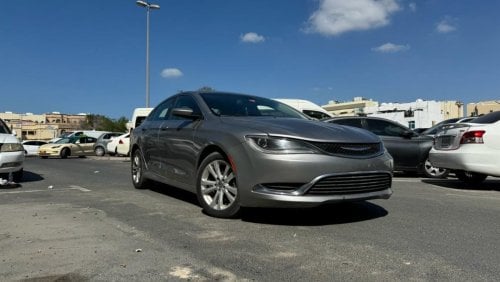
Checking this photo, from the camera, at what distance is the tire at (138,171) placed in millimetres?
8023

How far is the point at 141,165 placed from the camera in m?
8.02

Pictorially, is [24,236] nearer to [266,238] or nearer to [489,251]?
[266,238]

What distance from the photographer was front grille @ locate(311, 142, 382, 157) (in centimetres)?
495

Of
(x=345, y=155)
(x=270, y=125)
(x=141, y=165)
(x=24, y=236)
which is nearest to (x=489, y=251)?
(x=345, y=155)

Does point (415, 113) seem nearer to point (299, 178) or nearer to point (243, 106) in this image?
point (243, 106)

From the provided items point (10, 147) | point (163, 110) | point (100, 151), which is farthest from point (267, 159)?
point (100, 151)

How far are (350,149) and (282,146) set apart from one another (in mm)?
743

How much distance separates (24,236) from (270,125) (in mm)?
2744

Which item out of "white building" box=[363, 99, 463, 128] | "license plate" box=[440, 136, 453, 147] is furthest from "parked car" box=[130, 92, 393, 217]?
"white building" box=[363, 99, 463, 128]

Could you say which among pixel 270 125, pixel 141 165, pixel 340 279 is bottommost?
pixel 340 279

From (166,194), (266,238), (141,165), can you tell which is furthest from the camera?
(141,165)

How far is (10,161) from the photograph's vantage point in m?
8.89

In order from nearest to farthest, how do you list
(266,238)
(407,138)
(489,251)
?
(489,251)
(266,238)
(407,138)

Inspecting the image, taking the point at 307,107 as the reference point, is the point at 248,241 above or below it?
below
